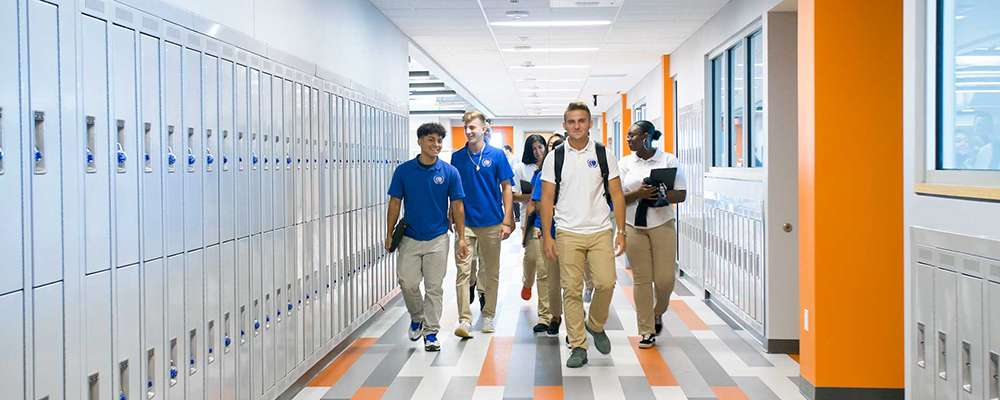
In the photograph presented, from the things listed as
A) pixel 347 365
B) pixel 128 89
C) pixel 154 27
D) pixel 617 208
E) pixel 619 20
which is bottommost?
pixel 347 365

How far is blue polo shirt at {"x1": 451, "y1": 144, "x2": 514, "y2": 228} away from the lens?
590cm

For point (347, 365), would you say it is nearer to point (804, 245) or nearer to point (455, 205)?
point (455, 205)

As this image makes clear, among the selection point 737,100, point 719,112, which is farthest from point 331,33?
point 719,112

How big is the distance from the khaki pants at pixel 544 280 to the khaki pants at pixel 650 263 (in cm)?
61

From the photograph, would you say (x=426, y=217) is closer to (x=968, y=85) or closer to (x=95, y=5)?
(x=95, y=5)

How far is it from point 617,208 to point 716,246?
262 cm

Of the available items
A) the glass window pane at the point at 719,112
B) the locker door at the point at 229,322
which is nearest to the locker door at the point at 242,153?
the locker door at the point at 229,322

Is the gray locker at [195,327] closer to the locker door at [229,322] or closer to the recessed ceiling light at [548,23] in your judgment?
the locker door at [229,322]

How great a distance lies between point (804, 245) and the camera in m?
4.42

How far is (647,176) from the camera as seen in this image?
17.8 ft

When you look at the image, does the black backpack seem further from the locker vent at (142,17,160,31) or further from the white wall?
the locker vent at (142,17,160,31)

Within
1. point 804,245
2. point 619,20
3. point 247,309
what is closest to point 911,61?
point 804,245

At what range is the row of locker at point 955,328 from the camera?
250 cm

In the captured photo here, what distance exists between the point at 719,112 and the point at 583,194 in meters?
3.49
